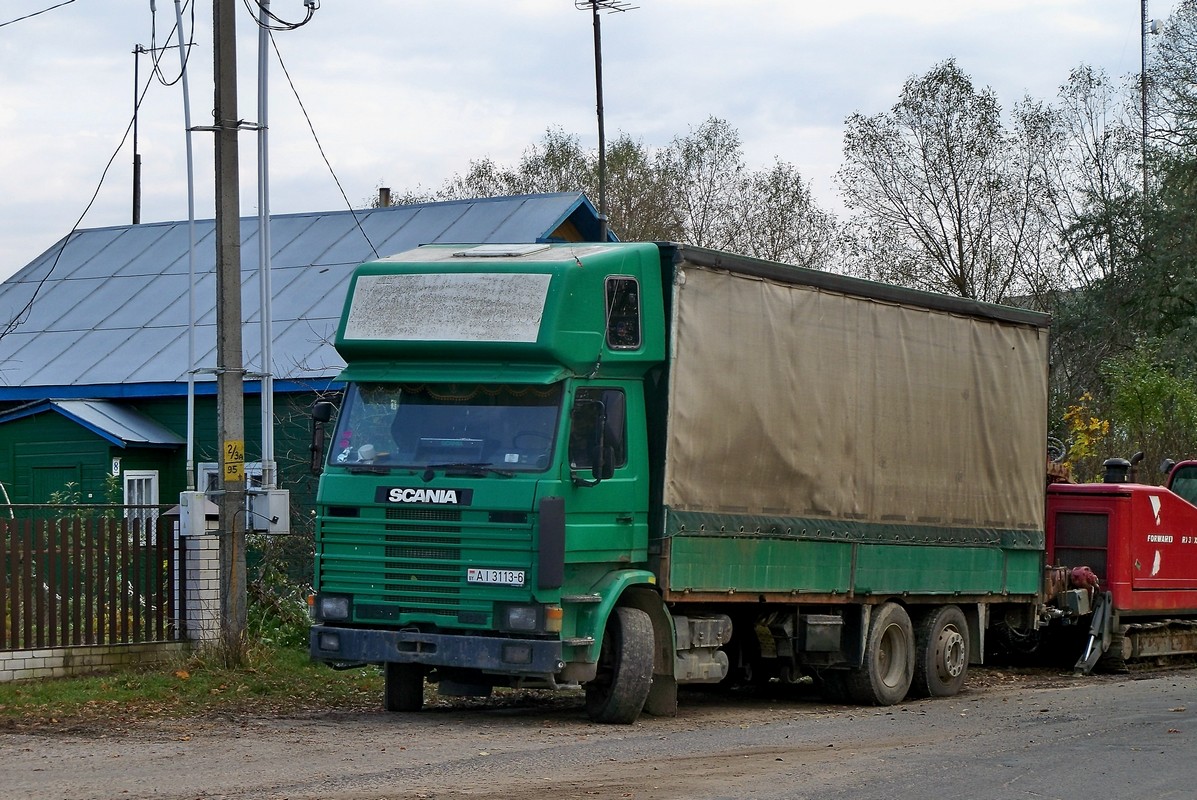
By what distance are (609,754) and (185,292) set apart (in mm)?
18048

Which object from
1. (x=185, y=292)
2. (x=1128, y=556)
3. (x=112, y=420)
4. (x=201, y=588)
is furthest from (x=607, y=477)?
(x=185, y=292)

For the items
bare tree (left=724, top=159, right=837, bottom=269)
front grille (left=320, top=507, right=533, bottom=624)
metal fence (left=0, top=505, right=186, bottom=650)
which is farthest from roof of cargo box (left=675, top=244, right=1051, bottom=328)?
bare tree (left=724, top=159, right=837, bottom=269)

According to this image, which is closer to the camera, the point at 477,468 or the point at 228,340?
the point at 477,468

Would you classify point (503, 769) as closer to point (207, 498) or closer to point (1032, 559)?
point (207, 498)

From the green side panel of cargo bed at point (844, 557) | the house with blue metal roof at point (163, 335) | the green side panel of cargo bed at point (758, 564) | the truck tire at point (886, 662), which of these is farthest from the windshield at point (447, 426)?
the house with blue metal roof at point (163, 335)

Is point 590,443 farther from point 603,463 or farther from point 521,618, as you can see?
point 521,618

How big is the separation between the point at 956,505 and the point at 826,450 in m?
2.30

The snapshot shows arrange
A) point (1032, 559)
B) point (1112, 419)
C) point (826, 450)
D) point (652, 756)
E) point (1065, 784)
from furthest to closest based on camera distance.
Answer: point (1112, 419) < point (1032, 559) < point (826, 450) < point (652, 756) < point (1065, 784)

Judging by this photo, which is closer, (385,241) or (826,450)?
(826,450)

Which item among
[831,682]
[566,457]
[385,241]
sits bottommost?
[831,682]

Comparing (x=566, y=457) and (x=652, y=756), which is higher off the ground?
(x=566, y=457)

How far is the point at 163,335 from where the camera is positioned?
25281mm

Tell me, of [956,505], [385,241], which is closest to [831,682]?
[956,505]

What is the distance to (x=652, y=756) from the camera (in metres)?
10.5
